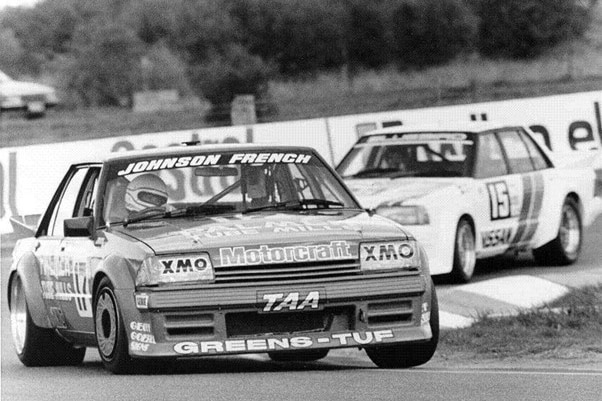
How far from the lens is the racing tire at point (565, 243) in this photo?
1769cm

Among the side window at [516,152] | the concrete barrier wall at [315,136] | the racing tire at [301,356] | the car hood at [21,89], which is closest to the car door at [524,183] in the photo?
the side window at [516,152]

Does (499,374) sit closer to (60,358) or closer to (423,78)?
(60,358)

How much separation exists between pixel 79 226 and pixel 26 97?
3245 cm

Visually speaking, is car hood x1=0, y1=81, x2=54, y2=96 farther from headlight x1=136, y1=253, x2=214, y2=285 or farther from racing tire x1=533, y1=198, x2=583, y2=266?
headlight x1=136, y1=253, x2=214, y2=285

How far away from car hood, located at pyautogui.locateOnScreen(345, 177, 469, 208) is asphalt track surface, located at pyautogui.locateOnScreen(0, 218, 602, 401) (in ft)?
15.0

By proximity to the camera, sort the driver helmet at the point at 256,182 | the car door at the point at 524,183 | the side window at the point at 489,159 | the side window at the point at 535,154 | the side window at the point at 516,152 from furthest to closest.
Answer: the side window at the point at 535,154 → the side window at the point at 516,152 → the car door at the point at 524,183 → the side window at the point at 489,159 → the driver helmet at the point at 256,182

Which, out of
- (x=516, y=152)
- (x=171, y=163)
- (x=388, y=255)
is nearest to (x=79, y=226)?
(x=171, y=163)

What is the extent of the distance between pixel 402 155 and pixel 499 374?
744cm

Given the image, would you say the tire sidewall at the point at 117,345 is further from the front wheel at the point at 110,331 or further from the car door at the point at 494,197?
the car door at the point at 494,197

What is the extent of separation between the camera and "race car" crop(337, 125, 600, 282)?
15.6 meters

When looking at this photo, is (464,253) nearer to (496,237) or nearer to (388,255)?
(496,237)

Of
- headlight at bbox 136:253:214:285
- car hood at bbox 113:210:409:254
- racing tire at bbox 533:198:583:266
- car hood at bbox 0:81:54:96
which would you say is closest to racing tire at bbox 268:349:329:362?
car hood at bbox 113:210:409:254

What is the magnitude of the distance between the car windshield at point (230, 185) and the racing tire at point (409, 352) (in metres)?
0.93

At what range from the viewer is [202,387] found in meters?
8.77
